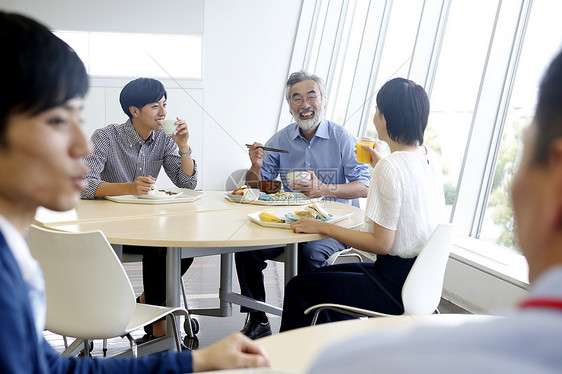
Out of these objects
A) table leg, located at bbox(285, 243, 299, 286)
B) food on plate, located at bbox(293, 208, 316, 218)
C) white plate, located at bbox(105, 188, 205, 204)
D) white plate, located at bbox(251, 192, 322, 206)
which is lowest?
table leg, located at bbox(285, 243, 299, 286)

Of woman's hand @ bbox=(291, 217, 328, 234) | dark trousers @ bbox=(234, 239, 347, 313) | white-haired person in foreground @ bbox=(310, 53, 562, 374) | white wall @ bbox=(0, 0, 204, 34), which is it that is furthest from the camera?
white wall @ bbox=(0, 0, 204, 34)

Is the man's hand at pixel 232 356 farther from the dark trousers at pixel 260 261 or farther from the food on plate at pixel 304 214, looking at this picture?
the dark trousers at pixel 260 261

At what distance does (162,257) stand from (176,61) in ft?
19.5

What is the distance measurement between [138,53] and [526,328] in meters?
8.16

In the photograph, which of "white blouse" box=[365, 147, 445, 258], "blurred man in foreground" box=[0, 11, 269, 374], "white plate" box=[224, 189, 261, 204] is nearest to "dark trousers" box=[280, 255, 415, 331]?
"white blouse" box=[365, 147, 445, 258]

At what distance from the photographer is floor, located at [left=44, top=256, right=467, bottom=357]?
2.71 metres

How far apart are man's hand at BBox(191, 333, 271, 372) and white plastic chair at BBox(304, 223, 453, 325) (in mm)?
895

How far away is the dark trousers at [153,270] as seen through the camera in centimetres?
256

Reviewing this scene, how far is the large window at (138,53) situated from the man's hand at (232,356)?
7451mm

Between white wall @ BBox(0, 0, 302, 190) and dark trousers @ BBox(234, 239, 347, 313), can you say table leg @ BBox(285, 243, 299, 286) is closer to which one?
dark trousers @ BBox(234, 239, 347, 313)

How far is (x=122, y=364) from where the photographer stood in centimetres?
83

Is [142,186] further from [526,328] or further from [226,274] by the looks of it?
[526,328]

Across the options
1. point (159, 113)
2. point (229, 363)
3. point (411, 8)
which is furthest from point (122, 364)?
point (411, 8)

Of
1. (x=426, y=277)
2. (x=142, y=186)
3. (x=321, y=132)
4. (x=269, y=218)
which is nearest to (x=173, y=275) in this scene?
(x=269, y=218)
